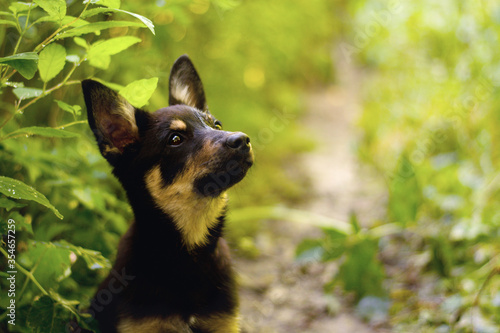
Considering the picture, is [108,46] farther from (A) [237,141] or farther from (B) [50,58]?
(A) [237,141]

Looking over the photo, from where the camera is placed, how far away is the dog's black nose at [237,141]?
7.20 ft

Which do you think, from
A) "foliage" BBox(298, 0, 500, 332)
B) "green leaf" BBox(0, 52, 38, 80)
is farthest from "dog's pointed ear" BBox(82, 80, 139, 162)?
"foliage" BBox(298, 0, 500, 332)

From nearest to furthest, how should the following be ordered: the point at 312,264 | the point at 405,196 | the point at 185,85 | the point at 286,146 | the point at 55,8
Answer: the point at 55,8
the point at 185,85
the point at 405,196
the point at 312,264
the point at 286,146

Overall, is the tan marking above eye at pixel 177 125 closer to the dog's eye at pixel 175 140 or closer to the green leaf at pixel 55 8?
the dog's eye at pixel 175 140

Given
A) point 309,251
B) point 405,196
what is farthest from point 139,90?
point 405,196

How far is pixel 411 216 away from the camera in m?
3.52

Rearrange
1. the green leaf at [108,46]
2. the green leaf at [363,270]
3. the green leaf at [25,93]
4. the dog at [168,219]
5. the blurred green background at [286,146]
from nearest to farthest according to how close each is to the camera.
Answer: the green leaf at [25,93]
the green leaf at [108,46]
the dog at [168,219]
the blurred green background at [286,146]
the green leaf at [363,270]

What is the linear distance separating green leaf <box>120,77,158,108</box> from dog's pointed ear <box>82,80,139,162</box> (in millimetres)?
174

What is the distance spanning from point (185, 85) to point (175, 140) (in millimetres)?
445

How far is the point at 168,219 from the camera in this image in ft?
7.75

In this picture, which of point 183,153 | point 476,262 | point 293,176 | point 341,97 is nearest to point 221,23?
point 293,176

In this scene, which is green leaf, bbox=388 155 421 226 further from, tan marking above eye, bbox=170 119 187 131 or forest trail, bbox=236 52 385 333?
tan marking above eye, bbox=170 119 187 131

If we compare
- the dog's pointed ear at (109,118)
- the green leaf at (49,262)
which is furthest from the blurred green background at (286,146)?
the dog's pointed ear at (109,118)

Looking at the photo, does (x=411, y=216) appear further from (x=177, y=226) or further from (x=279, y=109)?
(x=279, y=109)
